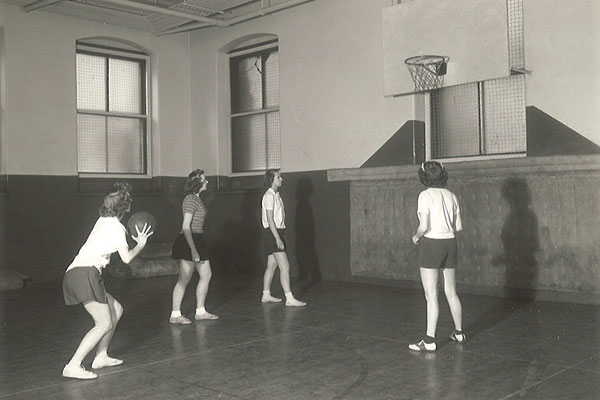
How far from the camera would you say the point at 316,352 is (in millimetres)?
5039

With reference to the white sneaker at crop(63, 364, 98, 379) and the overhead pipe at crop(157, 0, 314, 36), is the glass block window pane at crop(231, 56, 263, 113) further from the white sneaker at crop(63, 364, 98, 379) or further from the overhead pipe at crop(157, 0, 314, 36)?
the white sneaker at crop(63, 364, 98, 379)

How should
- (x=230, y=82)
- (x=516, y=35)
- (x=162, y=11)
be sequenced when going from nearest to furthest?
(x=516, y=35)
(x=162, y=11)
(x=230, y=82)

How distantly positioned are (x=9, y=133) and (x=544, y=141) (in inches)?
302

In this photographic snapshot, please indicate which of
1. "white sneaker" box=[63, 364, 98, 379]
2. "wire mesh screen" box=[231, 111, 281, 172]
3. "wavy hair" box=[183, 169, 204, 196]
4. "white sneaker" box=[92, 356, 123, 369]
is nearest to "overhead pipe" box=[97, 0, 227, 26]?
"wire mesh screen" box=[231, 111, 281, 172]

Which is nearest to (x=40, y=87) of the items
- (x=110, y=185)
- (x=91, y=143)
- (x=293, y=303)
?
(x=91, y=143)

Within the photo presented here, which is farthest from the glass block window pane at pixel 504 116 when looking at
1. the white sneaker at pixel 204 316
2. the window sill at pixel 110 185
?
the window sill at pixel 110 185

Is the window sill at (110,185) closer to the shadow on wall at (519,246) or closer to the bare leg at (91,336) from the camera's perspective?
the shadow on wall at (519,246)

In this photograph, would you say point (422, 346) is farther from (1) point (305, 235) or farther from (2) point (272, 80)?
(2) point (272, 80)

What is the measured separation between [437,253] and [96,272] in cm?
256

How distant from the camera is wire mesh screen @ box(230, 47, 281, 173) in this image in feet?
35.8

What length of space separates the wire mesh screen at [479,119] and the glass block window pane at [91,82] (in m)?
5.74

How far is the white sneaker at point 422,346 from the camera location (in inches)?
196

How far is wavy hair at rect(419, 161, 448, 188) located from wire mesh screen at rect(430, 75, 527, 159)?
319 centimetres

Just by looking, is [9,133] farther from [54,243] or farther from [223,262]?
[223,262]
